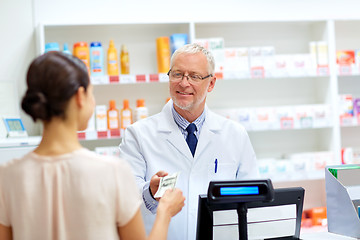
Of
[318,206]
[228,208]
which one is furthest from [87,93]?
[318,206]

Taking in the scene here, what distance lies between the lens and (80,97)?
1.32 meters

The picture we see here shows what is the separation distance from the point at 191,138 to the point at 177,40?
5.24 feet

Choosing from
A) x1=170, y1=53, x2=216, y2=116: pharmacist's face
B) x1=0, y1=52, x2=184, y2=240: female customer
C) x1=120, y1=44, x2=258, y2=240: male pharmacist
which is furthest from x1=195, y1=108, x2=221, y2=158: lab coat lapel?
x1=0, y1=52, x2=184, y2=240: female customer

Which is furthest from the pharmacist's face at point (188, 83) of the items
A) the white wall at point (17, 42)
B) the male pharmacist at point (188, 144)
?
the white wall at point (17, 42)

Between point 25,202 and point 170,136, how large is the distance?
4.04 feet

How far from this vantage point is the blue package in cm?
388

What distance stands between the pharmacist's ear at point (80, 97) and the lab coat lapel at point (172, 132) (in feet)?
3.73

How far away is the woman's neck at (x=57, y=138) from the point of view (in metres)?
1.32

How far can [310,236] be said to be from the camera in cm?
227

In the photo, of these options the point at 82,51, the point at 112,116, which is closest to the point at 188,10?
the point at 82,51

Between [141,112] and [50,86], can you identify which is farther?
[141,112]

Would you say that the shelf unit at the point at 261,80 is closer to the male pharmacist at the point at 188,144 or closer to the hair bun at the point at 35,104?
the male pharmacist at the point at 188,144

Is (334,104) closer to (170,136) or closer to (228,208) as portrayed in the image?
(170,136)

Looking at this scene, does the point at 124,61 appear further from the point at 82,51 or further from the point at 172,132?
the point at 172,132
